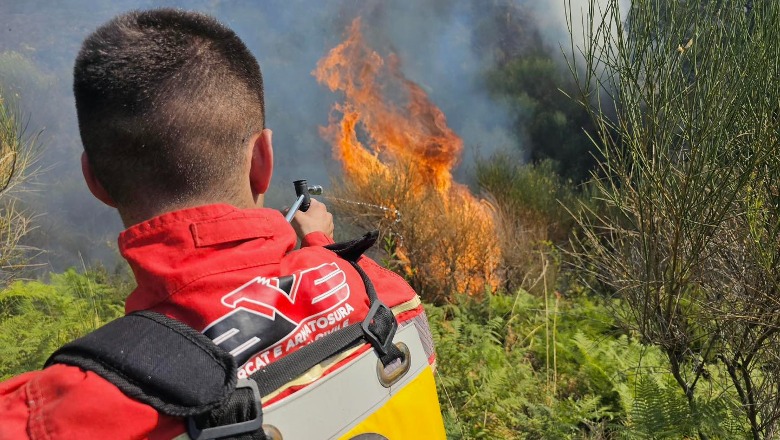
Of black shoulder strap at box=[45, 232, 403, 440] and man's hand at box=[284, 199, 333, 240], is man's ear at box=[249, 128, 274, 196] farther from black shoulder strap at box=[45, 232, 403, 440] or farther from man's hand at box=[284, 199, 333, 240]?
black shoulder strap at box=[45, 232, 403, 440]

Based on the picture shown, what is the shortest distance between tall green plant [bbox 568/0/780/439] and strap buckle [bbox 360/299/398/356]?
4.90 ft

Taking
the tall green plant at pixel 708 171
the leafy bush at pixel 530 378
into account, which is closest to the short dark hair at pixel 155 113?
the tall green plant at pixel 708 171

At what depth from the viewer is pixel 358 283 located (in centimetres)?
141

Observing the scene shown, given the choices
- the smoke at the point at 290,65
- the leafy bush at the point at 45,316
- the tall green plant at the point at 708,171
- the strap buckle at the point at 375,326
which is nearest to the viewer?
the strap buckle at the point at 375,326

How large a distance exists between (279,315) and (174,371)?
24cm

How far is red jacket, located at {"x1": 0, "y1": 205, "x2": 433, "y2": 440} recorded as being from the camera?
98cm

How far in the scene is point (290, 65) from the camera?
409 inches

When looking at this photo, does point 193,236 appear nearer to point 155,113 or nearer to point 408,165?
point 155,113

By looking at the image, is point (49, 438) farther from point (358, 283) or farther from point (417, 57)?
point (417, 57)

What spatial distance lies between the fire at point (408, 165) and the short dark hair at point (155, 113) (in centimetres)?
568

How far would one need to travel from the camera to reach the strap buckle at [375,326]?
134 centimetres

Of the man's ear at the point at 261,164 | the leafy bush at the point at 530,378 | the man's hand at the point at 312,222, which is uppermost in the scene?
the man's ear at the point at 261,164

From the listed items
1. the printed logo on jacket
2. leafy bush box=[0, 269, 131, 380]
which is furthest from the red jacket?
leafy bush box=[0, 269, 131, 380]

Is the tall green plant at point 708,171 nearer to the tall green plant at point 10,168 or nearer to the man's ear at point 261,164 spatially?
the man's ear at point 261,164
